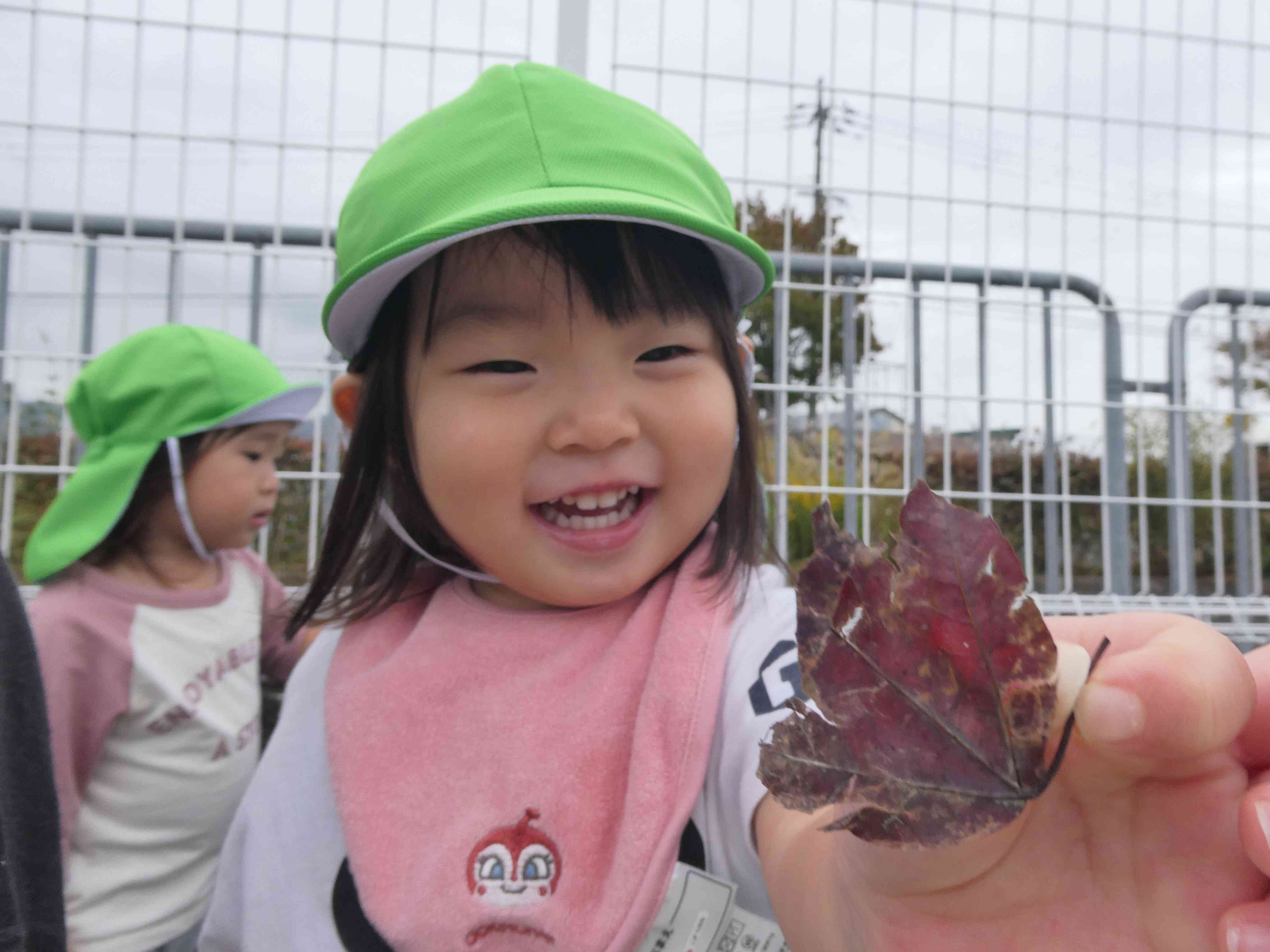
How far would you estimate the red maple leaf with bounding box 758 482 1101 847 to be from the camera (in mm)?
287

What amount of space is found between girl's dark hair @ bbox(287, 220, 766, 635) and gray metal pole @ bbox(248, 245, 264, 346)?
3.02 feet

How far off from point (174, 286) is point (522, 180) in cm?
136

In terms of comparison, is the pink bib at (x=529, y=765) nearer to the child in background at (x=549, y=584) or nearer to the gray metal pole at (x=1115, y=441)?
the child in background at (x=549, y=584)

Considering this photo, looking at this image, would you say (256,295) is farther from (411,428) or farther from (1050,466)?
(1050,466)

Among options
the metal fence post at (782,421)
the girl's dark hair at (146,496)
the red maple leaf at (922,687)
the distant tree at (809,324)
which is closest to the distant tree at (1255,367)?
the distant tree at (809,324)

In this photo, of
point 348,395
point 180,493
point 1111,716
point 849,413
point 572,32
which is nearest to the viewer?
point 1111,716

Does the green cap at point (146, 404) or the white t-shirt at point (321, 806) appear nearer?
the white t-shirt at point (321, 806)

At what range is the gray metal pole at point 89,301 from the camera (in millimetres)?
1694

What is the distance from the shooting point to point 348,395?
91cm

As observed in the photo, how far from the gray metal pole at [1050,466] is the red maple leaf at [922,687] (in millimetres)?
1701

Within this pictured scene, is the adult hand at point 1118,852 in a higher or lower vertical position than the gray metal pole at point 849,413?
lower

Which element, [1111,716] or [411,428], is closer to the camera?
[1111,716]

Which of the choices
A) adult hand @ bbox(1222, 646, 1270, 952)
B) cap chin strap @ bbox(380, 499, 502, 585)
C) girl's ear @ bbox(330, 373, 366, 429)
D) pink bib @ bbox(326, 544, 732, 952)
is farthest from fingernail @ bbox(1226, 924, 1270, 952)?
girl's ear @ bbox(330, 373, 366, 429)

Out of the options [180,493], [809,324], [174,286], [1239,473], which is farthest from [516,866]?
[1239,473]
